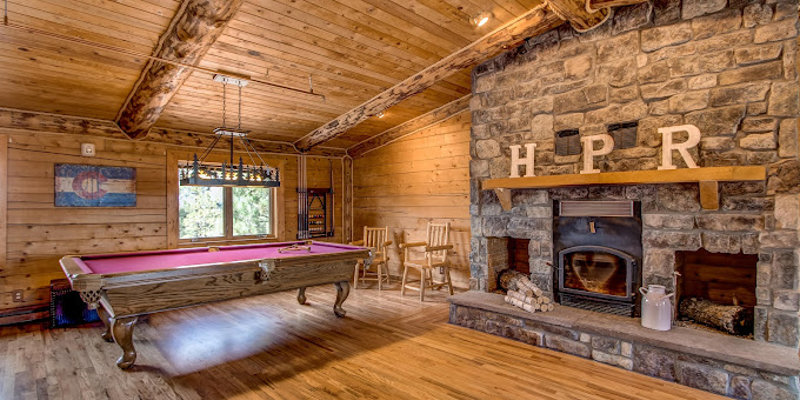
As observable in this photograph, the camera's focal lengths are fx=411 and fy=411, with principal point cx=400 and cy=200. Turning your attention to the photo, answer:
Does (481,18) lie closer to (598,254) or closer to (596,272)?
(598,254)

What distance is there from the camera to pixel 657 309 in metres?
3.17

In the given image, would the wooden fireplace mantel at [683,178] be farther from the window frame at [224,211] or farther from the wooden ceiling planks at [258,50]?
the window frame at [224,211]

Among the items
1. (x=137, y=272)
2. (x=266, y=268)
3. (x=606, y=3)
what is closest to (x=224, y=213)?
(x=266, y=268)

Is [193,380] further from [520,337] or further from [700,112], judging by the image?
[700,112]

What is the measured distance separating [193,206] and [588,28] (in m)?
5.30

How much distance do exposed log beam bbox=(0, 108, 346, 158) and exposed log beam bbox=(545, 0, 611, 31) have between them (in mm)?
4506

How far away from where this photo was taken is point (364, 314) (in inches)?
182

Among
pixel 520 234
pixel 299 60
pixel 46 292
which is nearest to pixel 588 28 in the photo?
pixel 520 234

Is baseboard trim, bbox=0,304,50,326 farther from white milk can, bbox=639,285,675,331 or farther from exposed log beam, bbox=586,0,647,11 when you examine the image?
exposed log beam, bbox=586,0,647,11

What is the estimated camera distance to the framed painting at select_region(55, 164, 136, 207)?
466 centimetres

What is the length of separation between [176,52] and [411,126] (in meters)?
3.59

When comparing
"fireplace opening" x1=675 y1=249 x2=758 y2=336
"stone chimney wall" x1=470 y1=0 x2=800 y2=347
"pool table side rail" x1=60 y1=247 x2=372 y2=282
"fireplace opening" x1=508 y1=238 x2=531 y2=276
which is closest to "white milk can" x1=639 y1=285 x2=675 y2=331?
"stone chimney wall" x1=470 y1=0 x2=800 y2=347

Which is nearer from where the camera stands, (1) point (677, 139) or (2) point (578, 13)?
(1) point (677, 139)

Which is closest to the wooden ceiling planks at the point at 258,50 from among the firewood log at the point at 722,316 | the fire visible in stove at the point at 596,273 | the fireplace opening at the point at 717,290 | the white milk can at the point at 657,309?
the fire visible in stove at the point at 596,273
